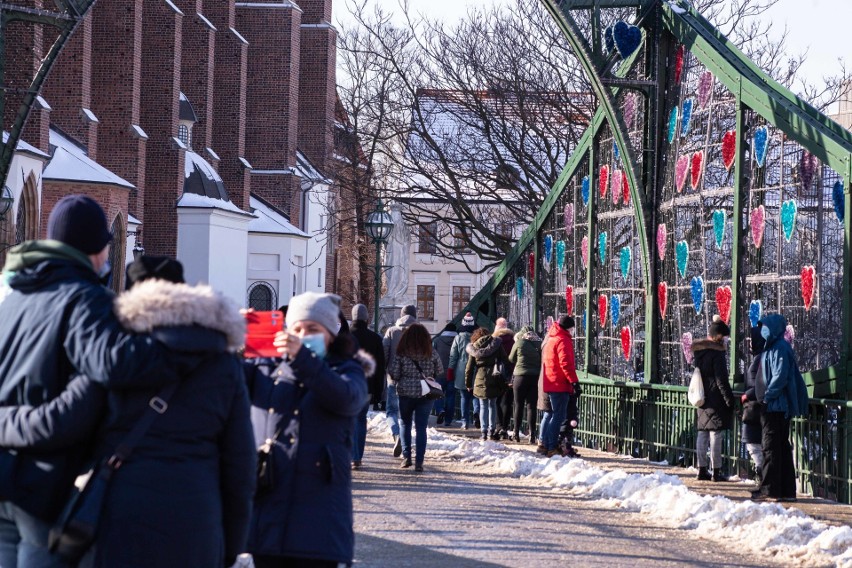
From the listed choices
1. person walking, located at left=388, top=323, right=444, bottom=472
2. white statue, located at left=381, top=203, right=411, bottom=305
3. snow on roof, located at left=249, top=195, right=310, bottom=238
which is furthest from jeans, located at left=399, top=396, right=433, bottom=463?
white statue, located at left=381, top=203, right=411, bottom=305

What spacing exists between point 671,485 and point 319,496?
315 inches

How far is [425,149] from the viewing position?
3031cm

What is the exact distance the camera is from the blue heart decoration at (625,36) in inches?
704

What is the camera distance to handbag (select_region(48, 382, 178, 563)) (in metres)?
4.20

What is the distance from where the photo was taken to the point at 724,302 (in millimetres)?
16141

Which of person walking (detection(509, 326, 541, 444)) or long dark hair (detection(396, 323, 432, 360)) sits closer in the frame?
long dark hair (detection(396, 323, 432, 360))

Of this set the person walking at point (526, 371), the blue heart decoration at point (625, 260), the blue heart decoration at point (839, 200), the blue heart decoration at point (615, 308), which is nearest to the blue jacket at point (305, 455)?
the blue heart decoration at point (839, 200)

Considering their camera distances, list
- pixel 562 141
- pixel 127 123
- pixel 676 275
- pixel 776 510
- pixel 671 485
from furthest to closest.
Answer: pixel 127 123 < pixel 562 141 < pixel 676 275 < pixel 671 485 < pixel 776 510

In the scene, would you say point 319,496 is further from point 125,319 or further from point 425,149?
point 425,149

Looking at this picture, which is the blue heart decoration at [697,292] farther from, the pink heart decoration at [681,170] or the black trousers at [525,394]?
the black trousers at [525,394]

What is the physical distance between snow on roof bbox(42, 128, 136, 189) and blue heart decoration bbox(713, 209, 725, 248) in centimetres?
2648

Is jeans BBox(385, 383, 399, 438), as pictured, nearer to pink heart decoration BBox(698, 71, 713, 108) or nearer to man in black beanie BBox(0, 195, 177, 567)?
pink heart decoration BBox(698, 71, 713, 108)

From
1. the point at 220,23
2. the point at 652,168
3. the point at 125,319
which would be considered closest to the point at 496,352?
the point at 652,168

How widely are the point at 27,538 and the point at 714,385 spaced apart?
11629 mm
